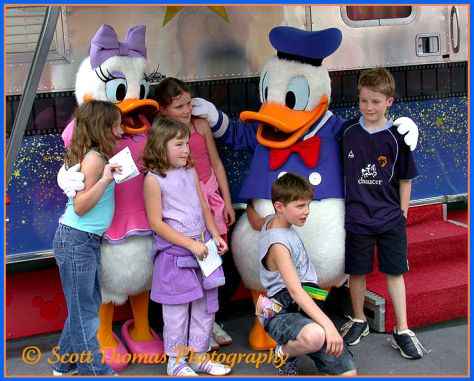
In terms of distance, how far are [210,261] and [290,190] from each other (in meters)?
0.57

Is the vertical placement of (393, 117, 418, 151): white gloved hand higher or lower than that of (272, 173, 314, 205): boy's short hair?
higher

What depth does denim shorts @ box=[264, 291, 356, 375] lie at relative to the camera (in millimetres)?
3604

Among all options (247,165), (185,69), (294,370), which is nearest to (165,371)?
(294,370)

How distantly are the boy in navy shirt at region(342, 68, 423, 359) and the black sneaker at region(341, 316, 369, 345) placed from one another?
263mm

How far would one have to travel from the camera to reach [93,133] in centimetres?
362

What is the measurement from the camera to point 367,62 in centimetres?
487

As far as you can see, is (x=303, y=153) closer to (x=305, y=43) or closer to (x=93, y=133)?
(x=305, y=43)

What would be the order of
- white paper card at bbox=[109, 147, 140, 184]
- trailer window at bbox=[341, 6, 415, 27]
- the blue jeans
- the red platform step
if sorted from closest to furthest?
white paper card at bbox=[109, 147, 140, 184]
the blue jeans
the red platform step
trailer window at bbox=[341, 6, 415, 27]

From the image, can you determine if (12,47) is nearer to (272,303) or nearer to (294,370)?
(272,303)

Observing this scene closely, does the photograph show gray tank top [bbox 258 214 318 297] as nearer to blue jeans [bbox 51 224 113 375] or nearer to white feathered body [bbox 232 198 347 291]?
white feathered body [bbox 232 198 347 291]

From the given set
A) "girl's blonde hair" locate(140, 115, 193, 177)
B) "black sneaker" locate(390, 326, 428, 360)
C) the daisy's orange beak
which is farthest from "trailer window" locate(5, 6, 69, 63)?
"black sneaker" locate(390, 326, 428, 360)

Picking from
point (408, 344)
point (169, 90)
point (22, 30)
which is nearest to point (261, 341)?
point (408, 344)

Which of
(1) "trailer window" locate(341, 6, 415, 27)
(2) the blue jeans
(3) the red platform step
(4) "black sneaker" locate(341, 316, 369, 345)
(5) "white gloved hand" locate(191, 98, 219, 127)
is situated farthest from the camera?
(1) "trailer window" locate(341, 6, 415, 27)

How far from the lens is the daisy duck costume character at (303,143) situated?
13.3 feet
